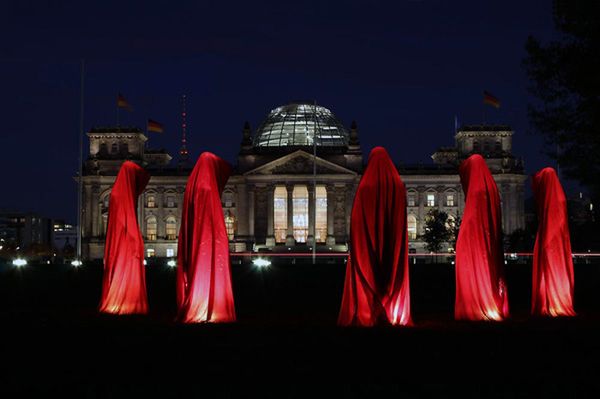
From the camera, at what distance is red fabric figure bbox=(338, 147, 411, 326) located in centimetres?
2331

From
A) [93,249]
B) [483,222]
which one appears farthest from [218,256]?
[93,249]

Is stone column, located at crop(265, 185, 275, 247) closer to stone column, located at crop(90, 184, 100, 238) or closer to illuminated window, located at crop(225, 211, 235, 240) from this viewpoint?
illuminated window, located at crop(225, 211, 235, 240)

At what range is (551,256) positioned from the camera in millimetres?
26672

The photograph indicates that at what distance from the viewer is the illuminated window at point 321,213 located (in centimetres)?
11175

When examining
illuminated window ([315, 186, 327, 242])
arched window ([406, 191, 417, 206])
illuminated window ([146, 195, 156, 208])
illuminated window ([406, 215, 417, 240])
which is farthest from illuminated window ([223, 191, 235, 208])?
illuminated window ([406, 215, 417, 240])

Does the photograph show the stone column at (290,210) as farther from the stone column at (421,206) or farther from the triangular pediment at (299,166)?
the stone column at (421,206)

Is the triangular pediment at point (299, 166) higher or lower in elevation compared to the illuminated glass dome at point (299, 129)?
lower

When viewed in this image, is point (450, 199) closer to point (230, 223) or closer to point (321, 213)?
point (321, 213)

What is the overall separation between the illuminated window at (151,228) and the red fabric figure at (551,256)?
295ft

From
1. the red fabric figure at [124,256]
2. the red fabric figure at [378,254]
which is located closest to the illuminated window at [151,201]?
the red fabric figure at [124,256]

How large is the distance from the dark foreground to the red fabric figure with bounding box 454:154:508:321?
2.90 ft

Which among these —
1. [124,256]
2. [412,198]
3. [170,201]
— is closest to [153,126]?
[170,201]

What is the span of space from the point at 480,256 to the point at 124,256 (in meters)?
11.1

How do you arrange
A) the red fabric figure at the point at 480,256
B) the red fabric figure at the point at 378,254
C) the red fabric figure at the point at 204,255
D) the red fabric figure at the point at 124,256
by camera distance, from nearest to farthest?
the red fabric figure at the point at 378,254
the red fabric figure at the point at 204,255
the red fabric figure at the point at 480,256
the red fabric figure at the point at 124,256
